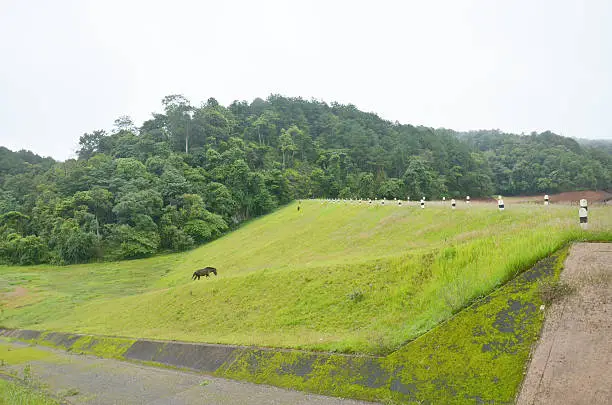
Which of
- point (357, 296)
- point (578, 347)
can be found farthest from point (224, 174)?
point (578, 347)

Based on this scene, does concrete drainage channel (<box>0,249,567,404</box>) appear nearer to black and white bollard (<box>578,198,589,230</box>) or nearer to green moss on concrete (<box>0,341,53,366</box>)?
black and white bollard (<box>578,198,589,230</box>)

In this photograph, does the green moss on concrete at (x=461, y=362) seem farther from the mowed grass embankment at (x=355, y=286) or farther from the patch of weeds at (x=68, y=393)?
the patch of weeds at (x=68, y=393)

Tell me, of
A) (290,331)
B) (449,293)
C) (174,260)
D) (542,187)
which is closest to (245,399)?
(290,331)

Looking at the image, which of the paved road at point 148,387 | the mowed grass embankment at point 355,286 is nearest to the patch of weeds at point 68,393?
the paved road at point 148,387

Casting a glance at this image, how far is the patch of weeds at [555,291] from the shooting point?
263 inches

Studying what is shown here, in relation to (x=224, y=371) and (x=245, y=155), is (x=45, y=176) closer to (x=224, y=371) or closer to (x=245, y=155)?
(x=245, y=155)

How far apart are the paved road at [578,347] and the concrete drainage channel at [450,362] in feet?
0.74

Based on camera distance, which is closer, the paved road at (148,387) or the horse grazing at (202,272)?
the paved road at (148,387)

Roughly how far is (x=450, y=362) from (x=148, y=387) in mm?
8008

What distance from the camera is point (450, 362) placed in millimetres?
6883

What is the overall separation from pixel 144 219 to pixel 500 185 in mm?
78570

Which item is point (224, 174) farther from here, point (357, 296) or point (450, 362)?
point (450, 362)

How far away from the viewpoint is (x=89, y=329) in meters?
20.5

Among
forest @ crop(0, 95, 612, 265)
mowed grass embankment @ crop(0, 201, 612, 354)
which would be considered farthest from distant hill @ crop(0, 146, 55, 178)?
mowed grass embankment @ crop(0, 201, 612, 354)
